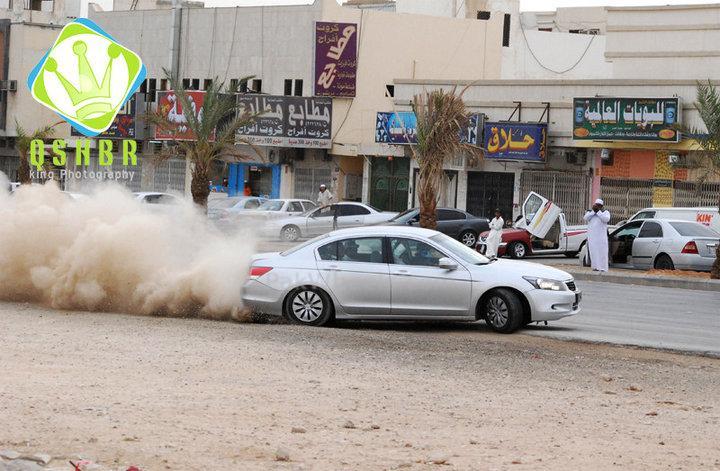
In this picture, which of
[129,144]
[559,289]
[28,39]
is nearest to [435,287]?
[559,289]

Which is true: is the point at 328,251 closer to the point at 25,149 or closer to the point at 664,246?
the point at 664,246

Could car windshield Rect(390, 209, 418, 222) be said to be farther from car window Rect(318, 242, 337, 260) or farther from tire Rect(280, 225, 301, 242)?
car window Rect(318, 242, 337, 260)

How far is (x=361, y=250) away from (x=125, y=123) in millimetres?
45763

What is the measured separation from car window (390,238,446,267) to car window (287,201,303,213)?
26.7 meters

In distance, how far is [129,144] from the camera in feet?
205

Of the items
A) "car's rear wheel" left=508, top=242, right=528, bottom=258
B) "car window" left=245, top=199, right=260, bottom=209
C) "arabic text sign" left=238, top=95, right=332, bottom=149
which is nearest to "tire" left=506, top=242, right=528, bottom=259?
"car's rear wheel" left=508, top=242, right=528, bottom=258

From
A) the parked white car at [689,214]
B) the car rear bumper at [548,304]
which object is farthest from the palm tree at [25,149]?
the car rear bumper at [548,304]

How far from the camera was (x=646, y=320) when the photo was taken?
19.5m

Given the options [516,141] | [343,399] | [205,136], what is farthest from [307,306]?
[516,141]

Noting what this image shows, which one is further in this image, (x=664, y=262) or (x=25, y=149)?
(x=25, y=149)

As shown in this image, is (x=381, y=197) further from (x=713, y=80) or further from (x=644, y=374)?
(x=644, y=374)

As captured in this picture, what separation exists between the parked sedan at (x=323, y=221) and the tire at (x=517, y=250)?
262 inches

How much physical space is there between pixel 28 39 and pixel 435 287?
5642 centimetres

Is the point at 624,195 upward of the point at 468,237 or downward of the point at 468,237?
upward
